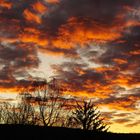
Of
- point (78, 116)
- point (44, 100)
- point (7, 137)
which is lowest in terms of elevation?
point (7, 137)

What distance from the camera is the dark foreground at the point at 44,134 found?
1504 cm

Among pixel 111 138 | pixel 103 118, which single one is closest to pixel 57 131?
pixel 111 138

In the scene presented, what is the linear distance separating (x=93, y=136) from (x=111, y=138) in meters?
1.12

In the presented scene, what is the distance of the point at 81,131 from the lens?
17.0 metres

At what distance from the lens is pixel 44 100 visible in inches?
2359

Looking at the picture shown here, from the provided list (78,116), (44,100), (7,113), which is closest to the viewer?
(78,116)

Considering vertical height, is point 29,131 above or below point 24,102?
below

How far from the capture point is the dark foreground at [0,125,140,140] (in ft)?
49.3

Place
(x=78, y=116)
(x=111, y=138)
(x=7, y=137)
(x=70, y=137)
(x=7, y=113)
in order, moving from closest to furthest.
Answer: (x=7, y=137) < (x=70, y=137) < (x=111, y=138) < (x=78, y=116) < (x=7, y=113)

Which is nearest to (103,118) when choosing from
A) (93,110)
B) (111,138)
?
(93,110)

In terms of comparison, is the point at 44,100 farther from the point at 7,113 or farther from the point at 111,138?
the point at 111,138

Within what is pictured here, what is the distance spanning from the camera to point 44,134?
15688 millimetres

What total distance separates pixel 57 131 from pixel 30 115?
4537 centimetres

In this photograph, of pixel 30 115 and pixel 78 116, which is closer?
pixel 78 116
